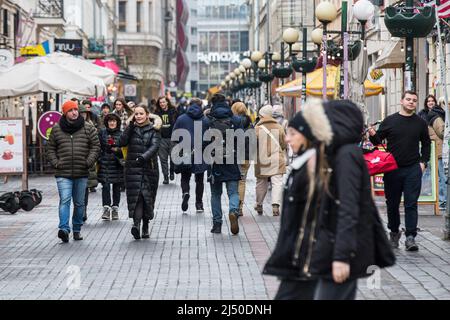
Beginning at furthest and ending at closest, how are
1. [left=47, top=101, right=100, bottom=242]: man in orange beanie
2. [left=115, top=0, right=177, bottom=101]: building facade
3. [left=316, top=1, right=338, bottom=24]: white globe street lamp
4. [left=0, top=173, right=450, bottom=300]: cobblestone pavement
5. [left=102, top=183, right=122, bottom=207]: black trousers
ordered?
[left=115, top=0, right=177, bottom=101]: building facade
[left=316, top=1, right=338, bottom=24]: white globe street lamp
[left=102, top=183, right=122, bottom=207]: black trousers
[left=47, top=101, right=100, bottom=242]: man in orange beanie
[left=0, top=173, right=450, bottom=300]: cobblestone pavement

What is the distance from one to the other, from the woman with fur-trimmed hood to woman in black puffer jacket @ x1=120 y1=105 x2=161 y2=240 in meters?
8.39

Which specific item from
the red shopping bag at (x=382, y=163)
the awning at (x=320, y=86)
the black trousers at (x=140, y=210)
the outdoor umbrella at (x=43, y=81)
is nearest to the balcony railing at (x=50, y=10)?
the awning at (x=320, y=86)

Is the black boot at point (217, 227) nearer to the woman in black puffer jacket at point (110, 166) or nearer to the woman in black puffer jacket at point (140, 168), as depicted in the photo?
the woman in black puffer jacket at point (140, 168)

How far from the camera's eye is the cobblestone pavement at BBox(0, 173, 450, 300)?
10.7 metres

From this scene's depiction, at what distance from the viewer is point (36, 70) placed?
26531mm

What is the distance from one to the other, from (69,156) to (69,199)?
0.55 m

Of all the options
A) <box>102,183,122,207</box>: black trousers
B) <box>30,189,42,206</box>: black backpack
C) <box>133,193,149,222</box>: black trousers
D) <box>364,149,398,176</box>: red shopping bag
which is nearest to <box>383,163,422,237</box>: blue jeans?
<box>364,149,398,176</box>: red shopping bag

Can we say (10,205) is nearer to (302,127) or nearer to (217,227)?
(217,227)

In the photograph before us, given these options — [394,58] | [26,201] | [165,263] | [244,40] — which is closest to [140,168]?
[165,263]

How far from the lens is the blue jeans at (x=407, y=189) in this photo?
1353 cm

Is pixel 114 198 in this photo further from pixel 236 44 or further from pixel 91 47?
pixel 236 44

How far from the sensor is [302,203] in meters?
6.69

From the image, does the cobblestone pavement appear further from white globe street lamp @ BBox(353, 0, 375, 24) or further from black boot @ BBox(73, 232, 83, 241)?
white globe street lamp @ BBox(353, 0, 375, 24)
